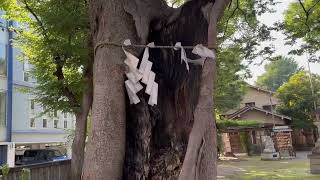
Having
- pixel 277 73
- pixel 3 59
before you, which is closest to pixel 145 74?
pixel 3 59

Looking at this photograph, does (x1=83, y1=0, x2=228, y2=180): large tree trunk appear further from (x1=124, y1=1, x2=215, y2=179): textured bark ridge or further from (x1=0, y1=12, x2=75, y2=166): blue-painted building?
(x1=0, y1=12, x2=75, y2=166): blue-painted building

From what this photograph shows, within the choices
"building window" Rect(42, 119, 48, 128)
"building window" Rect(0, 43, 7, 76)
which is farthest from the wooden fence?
"building window" Rect(42, 119, 48, 128)

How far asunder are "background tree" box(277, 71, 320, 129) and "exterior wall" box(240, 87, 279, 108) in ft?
16.7

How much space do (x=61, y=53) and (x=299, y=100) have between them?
101 feet

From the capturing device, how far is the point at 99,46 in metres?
4.79

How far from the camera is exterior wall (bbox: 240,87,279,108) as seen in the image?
147ft

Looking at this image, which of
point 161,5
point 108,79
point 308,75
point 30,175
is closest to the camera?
point 108,79

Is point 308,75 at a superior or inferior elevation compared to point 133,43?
superior

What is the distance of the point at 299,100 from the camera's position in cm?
3662

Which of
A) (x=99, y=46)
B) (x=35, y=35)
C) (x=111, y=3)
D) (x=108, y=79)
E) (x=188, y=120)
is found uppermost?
(x=35, y=35)

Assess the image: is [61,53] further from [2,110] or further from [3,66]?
[3,66]

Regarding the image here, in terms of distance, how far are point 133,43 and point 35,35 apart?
744 centimetres

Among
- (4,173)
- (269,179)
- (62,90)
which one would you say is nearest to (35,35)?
(62,90)

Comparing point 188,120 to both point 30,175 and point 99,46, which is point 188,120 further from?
point 30,175
